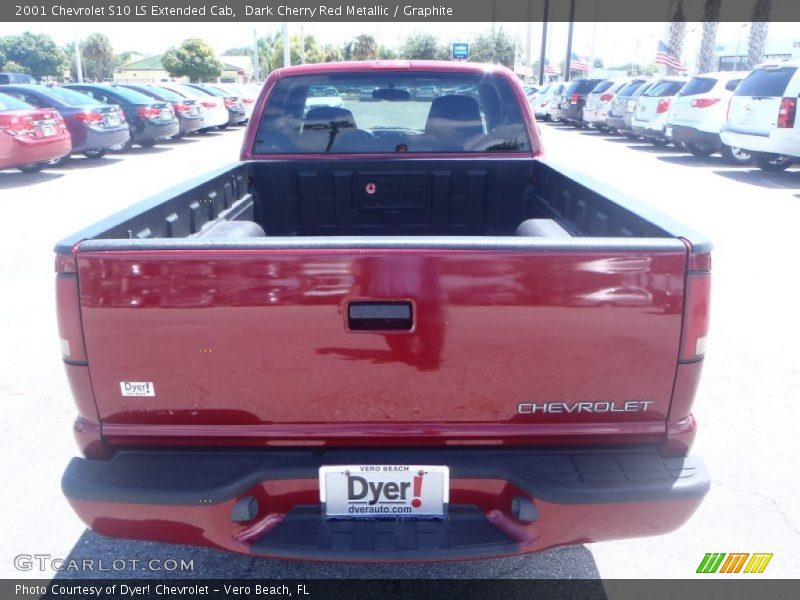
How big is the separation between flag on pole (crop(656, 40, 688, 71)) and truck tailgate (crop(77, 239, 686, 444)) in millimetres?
35234

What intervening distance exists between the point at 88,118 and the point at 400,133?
12465 mm

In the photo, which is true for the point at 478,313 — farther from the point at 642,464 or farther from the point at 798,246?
the point at 798,246

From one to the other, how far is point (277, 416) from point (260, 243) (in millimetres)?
546

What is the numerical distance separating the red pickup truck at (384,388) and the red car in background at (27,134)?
11425 mm

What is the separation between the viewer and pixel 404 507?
7.15ft

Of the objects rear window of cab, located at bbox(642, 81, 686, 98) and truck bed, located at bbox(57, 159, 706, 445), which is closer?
truck bed, located at bbox(57, 159, 706, 445)

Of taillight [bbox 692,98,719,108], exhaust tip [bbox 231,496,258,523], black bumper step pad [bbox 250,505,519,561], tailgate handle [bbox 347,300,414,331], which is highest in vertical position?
tailgate handle [bbox 347,300,414,331]

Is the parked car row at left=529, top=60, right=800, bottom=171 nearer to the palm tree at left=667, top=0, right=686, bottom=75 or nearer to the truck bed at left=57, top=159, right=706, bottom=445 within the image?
the truck bed at left=57, top=159, right=706, bottom=445

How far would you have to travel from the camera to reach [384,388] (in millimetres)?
2117

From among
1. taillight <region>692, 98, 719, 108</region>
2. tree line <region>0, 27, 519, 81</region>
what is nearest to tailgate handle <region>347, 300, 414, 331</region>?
taillight <region>692, 98, 719, 108</region>

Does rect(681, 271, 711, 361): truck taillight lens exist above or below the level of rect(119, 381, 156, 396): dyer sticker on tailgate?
above

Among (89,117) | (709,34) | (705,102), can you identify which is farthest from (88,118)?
(709,34)

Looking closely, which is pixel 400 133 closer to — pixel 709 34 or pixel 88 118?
pixel 88 118

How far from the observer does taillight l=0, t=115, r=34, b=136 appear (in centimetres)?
1177
